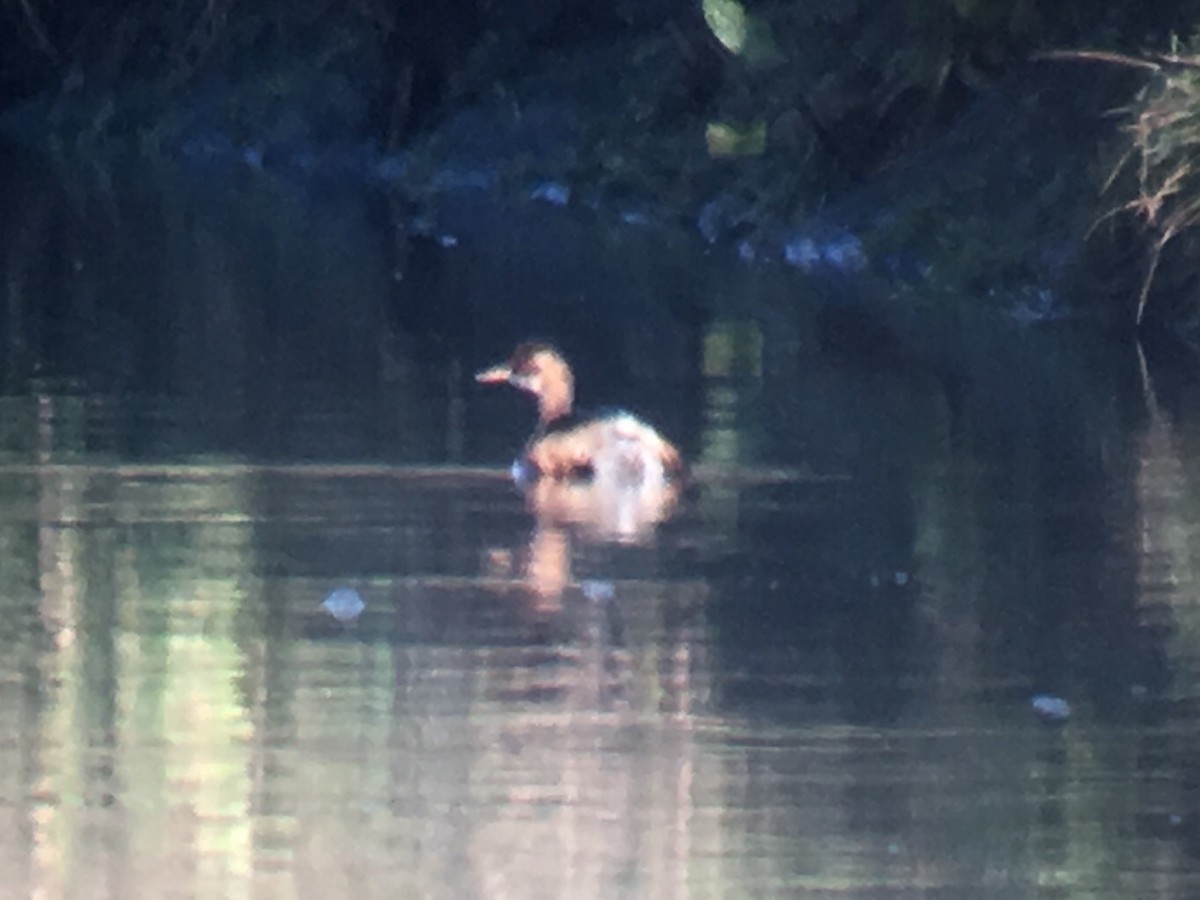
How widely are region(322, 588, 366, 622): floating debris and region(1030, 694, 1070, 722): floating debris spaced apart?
5.93 feet

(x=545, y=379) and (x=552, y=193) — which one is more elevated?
(x=552, y=193)

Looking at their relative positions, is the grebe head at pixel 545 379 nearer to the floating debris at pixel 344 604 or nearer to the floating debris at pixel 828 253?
the floating debris at pixel 344 604

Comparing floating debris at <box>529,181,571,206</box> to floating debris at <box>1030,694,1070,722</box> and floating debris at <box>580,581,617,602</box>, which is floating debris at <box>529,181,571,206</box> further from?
floating debris at <box>1030,694,1070,722</box>

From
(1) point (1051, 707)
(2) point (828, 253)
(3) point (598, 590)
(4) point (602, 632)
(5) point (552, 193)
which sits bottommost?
(1) point (1051, 707)

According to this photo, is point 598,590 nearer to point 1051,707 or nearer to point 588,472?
point 1051,707

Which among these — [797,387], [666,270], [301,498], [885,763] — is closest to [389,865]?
[885,763]

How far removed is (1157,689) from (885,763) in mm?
1000

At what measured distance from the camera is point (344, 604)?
289 inches

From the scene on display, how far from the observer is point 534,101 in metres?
26.7

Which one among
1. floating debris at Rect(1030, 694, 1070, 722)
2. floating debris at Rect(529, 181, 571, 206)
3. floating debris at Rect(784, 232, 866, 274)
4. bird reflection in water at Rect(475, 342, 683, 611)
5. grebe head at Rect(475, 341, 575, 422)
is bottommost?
floating debris at Rect(1030, 694, 1070, 722)

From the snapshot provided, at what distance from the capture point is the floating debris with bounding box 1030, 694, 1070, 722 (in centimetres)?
635

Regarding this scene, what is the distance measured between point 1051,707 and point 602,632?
48.3 inches

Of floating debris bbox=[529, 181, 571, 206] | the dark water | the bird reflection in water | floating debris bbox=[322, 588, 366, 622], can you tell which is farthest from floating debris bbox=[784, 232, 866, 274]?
floating debris bbox=[322, 588, 366, 622]

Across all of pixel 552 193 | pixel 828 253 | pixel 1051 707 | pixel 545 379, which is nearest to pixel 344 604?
pixel 1051 707
